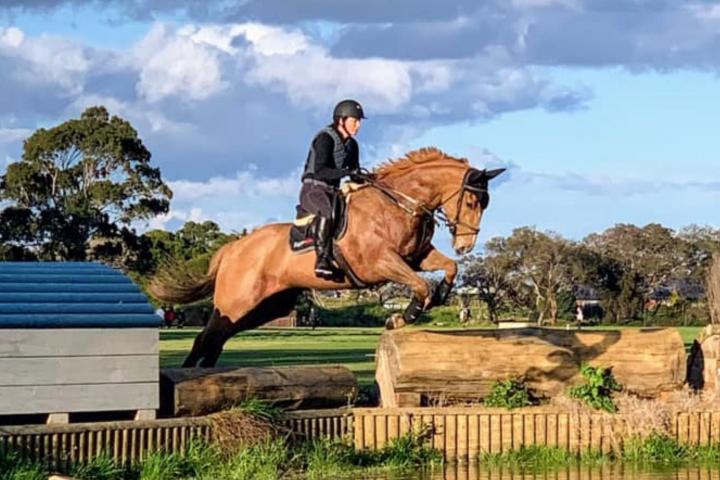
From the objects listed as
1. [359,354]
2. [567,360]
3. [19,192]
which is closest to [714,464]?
[567,360]

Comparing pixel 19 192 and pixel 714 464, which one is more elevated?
pixel 19 192

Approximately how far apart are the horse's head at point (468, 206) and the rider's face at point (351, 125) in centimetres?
121

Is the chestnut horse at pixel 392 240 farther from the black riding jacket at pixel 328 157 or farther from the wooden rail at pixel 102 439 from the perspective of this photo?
the wooden rail at pixel 102 439

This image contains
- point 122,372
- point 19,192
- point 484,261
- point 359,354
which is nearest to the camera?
point 122,372

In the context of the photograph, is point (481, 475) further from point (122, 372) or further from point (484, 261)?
point (484, 261)

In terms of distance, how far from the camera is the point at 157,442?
12.9m

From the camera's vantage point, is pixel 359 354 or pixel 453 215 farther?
pixel 359 354

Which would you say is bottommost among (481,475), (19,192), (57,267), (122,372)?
(481,475)

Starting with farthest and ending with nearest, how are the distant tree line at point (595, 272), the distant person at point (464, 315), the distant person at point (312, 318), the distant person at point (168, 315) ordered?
1. the distant tree line at point (595, 272)
2. the distant person at point (312, 318)
3. the distant person at point (464, 315)
4. the distant person at point (168, 315)

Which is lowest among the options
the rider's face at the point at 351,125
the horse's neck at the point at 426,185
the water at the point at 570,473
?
the water at the point at 570,473

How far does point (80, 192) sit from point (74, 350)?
41.8 metres

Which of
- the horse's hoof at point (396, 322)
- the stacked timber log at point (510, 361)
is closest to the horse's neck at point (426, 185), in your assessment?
the horse's hoof at point (396, 322)

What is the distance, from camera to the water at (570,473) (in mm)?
12664

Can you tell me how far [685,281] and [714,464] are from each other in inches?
3330
